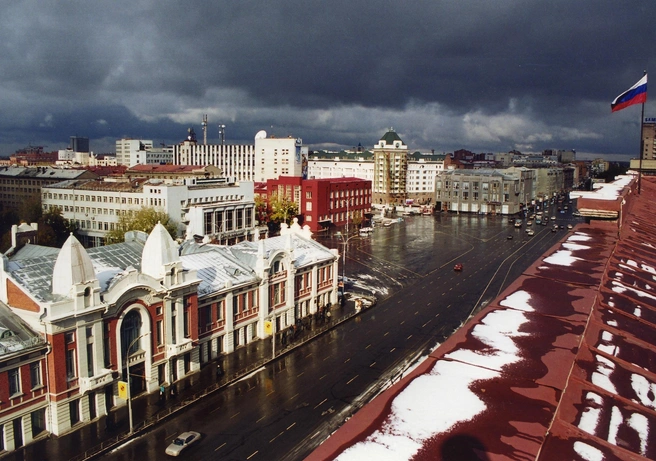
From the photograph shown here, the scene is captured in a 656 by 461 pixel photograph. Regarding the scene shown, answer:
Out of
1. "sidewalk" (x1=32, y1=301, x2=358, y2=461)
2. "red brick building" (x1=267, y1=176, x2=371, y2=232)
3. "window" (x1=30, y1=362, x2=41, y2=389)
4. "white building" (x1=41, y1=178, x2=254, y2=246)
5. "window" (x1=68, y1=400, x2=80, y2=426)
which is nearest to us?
"sidewalk" (x1=32, y1=301, x2=358, y2=461)

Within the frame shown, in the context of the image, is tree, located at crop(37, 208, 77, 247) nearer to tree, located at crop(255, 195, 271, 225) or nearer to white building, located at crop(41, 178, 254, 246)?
white building, located at crop(41, 178, 254, 246)

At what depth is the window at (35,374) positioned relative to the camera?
32.8 m

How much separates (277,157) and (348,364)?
487 ft

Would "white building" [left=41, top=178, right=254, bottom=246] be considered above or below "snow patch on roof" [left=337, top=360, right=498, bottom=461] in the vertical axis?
below

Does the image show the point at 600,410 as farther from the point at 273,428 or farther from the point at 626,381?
the point at 273,428

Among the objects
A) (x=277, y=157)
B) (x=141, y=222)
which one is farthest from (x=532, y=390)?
(x=277, y=157)

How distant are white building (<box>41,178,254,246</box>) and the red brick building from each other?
1704 centimetres

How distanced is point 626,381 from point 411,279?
67.0 meters

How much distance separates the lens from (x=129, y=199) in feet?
325

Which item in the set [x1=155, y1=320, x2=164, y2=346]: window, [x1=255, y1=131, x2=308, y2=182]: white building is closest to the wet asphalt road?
[x1=155, y1=320, x2=164, y2=346]: window

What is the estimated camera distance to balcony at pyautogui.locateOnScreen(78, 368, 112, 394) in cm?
3453

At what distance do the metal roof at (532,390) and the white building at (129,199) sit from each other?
86616mm

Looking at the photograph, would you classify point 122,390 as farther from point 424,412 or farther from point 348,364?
point 424,412

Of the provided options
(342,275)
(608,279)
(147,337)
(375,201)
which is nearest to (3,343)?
(147,337)
